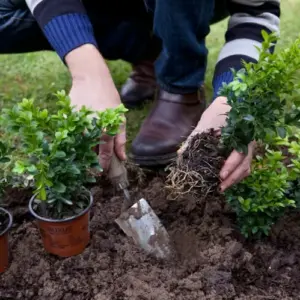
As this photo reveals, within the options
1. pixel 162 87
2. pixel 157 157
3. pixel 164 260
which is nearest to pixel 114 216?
pixel 164 260

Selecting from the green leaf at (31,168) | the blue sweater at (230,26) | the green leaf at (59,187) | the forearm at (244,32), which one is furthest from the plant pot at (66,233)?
the forearm at (244,32)

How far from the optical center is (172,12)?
2.29 metres

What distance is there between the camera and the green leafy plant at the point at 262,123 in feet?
5.05

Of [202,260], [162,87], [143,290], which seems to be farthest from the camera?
[162,87]

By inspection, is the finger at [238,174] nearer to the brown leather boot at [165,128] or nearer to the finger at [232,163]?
the finger at [232,163]

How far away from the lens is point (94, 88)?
1959 millimetres

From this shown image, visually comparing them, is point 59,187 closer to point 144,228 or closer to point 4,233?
point 4,233

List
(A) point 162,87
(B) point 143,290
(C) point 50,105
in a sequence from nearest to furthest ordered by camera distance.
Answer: (B) point 143,290
(A) point 162,87
(C) point 50,105

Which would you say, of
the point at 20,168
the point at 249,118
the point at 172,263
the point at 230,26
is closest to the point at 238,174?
the point at 249,118

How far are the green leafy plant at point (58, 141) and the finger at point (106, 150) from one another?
0.12 m

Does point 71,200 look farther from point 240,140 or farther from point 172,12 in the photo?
point 172,12

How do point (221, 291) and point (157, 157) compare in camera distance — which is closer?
point (221, 291)

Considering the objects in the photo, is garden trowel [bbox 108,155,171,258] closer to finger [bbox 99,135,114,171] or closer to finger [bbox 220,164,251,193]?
finger [bbox 99,135,114,171]

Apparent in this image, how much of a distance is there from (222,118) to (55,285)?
830mm
